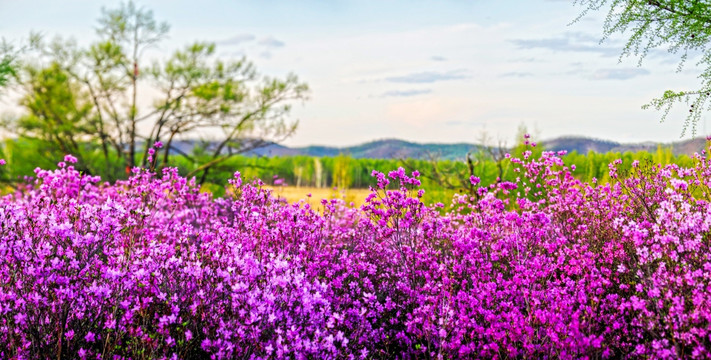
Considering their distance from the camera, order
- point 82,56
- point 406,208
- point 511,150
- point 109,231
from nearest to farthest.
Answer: point 109,231 < point 406,208 < point 511,150 < point 82,56

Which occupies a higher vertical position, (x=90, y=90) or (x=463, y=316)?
(x=90, y=90)

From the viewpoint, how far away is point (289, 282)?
3.84 m

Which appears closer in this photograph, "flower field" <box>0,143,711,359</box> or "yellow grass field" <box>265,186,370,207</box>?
"flower field" <box>0,143,711,359</box>

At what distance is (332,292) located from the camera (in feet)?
15.7

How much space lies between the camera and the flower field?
146 inches

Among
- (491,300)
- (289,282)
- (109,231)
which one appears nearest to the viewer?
(289,282)

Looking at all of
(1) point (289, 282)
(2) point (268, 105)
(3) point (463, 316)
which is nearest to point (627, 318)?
(3) point (463, 316)

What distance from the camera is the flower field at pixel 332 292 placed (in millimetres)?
3717

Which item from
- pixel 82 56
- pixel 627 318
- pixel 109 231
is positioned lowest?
pixel 627 318

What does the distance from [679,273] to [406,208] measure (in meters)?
2.58

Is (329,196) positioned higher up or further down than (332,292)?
higher up

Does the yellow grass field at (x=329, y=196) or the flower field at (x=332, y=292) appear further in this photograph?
the yellow grass field at (x=329, y=196)

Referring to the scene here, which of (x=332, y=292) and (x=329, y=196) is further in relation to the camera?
(x=329, y=196)

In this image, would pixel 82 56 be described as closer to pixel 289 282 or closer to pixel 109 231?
pixel 109 231
